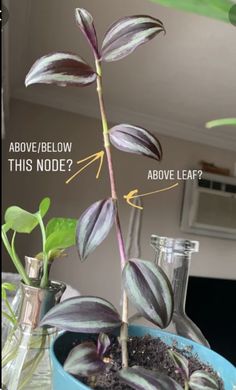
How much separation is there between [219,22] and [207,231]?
27 centimetres

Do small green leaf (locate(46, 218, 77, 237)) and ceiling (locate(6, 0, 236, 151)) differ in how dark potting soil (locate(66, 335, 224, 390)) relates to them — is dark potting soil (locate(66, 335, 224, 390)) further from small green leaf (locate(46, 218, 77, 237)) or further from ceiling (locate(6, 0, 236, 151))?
ceiling (locate(6, 0, 236, 151))

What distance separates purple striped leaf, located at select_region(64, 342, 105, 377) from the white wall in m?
0.14

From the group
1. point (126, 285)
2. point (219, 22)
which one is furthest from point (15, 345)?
point (219, 22)

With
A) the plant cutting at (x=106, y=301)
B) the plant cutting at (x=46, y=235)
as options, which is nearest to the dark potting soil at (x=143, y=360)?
the plant cutting at (x=106, y=301)

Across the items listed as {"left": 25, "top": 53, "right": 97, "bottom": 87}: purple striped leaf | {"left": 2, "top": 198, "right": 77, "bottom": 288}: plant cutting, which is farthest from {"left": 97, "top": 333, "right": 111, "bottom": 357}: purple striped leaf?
{"left": 25, "top": 53, "right": 97, "bottom": 87}: purple striped leaf

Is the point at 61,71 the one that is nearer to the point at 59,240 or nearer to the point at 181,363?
the point at 59,240

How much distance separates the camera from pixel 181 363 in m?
0.33

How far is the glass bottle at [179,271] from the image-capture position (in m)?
0.44

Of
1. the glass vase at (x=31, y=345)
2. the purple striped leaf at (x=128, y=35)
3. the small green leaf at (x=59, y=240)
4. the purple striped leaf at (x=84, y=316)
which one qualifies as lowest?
the glass vase at (x=31, y=345)

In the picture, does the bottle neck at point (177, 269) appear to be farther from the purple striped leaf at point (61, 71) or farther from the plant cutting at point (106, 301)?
the purple striped leaf at point (61, 71)

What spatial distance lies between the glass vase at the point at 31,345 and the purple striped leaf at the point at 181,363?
0.46 feet

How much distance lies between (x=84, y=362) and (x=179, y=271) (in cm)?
18

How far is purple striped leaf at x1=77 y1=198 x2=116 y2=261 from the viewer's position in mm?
344

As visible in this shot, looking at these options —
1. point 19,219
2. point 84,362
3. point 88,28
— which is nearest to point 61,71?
point 88,28
